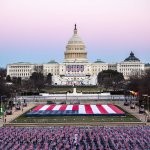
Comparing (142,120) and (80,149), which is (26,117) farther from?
(80,149)

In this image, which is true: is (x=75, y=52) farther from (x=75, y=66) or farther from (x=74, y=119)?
(x=74, y=119)

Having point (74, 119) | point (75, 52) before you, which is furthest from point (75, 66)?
point (74, 119)

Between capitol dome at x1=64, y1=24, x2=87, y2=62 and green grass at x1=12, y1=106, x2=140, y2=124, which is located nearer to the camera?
green grass at x1=12, y1=106, x2=140, y2=124

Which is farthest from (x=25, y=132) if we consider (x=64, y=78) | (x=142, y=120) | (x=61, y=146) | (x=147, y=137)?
(x=64, y=78)

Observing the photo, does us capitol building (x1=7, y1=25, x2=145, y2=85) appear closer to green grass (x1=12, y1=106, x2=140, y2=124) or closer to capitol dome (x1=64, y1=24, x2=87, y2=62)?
capitol dome (x1=64, y1=24, x2=87, y2=62)

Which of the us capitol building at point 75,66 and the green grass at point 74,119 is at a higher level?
the us capitol building at point 75,66

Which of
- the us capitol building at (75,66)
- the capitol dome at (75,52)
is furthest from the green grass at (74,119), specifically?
the capitol dome at (75,52)

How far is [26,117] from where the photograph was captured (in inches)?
1978

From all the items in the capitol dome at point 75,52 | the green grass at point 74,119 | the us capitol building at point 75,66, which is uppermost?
the capitol dome at point 75,52

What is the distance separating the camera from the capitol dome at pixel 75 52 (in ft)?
592

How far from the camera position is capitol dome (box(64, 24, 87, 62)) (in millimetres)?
180375

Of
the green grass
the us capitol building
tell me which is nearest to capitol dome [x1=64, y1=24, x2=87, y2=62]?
the us capitol building

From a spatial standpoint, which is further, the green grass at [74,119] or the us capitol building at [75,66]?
the us capitol building at [75,66]

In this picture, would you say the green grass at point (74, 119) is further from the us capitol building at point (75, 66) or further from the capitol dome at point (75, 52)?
the capitol dome at point (75, 52)
